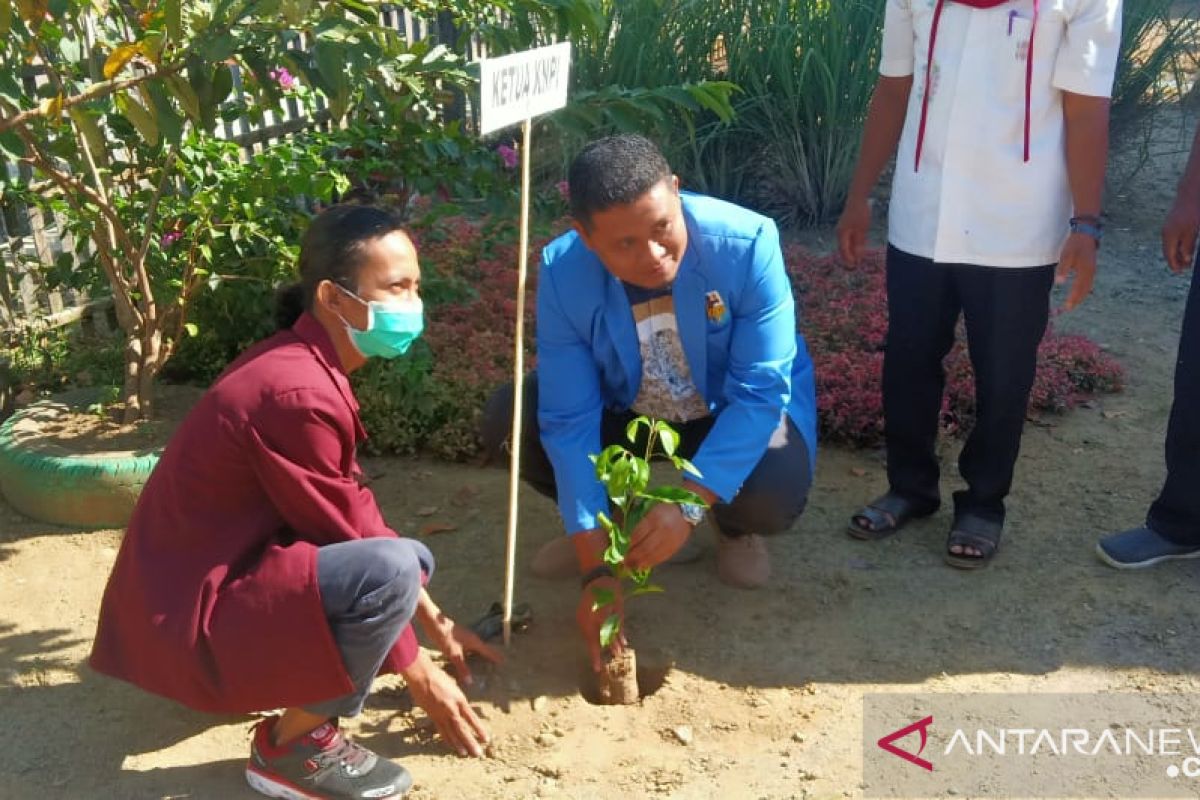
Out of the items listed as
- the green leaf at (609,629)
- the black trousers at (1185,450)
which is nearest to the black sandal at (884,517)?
the black trousers at (1185,450)

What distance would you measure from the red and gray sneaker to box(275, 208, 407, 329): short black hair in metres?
0.93

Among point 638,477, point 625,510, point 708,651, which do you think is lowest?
point 708,651

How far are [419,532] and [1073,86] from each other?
7.39 feet

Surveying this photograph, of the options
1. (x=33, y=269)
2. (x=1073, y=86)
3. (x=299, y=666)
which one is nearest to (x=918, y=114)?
(x=1073, y=86)

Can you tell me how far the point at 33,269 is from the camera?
4.76 meters

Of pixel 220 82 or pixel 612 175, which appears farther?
pixel 220 82

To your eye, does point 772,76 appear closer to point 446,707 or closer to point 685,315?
point 685,315

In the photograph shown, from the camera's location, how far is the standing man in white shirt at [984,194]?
302cm

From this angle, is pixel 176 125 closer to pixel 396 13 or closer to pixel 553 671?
pixel 553 671

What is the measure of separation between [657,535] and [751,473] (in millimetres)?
485

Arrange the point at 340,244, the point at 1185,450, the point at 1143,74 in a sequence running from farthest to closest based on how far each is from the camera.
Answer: the point at 1143,74 → the point at 1185,450 → the point at 340,244

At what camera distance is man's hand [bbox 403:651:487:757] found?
258 cm

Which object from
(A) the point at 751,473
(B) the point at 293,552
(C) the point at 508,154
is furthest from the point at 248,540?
(C) the point at 508,154

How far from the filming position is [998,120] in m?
3.11
